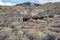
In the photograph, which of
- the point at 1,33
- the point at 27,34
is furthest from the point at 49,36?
the point at 1,33

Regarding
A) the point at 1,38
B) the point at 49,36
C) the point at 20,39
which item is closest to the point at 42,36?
the point at 49,36

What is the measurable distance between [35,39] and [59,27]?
3605mm

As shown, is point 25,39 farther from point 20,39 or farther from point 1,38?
point 1,38

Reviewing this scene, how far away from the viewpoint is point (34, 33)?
13.1 metres

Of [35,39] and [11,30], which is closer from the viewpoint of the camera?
[35,39]

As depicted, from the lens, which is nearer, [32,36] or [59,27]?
[32,36]

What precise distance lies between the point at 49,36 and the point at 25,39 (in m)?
1.66

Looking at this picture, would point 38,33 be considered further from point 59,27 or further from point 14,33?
point 59,27

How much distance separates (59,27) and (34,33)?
10.1 feet

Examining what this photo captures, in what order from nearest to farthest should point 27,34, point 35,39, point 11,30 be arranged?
point 35,39
point 27,34
point 11,30

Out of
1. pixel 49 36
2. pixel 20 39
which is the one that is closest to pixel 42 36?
pixel 49 36

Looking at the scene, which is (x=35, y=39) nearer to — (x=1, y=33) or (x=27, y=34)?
(x=27, y=34)

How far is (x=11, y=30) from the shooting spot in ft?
47.2

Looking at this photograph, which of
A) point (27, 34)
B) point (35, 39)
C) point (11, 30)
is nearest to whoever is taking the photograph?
point (35, 39)
